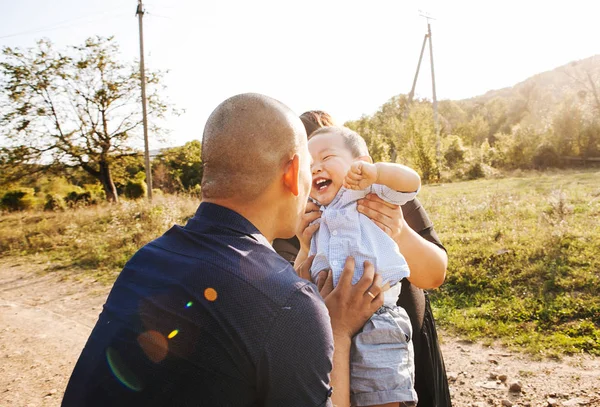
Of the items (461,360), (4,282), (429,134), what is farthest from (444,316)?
(429,134)

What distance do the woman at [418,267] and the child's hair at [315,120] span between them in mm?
645

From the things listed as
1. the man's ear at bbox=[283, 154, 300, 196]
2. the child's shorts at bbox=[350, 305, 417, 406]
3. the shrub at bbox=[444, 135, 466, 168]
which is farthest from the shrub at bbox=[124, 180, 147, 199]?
the man's ear at bbox=[283, 154, 300, 196]

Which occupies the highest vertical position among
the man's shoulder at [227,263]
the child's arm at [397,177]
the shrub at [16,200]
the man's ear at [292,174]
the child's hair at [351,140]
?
the child's hair at [351,140]

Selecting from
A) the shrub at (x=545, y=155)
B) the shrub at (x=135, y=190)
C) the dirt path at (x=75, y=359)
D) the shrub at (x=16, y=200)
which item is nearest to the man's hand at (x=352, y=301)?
the dirt path at (x=75, y=359)

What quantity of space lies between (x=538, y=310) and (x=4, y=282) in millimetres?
10160

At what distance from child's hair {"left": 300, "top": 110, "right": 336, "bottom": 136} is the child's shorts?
1.37 m

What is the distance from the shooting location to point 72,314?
23.2ft

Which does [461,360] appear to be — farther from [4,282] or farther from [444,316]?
[4,282]

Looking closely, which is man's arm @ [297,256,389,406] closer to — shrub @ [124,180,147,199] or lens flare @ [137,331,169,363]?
lens flare @ [137,331,169,363]

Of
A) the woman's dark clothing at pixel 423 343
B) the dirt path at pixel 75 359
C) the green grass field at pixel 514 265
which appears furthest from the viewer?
the green grass field at pixel 514 265

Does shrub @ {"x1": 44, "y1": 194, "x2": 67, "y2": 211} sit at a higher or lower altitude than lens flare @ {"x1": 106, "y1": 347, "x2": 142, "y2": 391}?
lower

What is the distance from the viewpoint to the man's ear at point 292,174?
1507 mm

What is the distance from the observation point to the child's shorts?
177 centimetres

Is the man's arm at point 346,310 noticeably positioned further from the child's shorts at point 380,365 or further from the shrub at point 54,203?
the shrub at point 54,203
